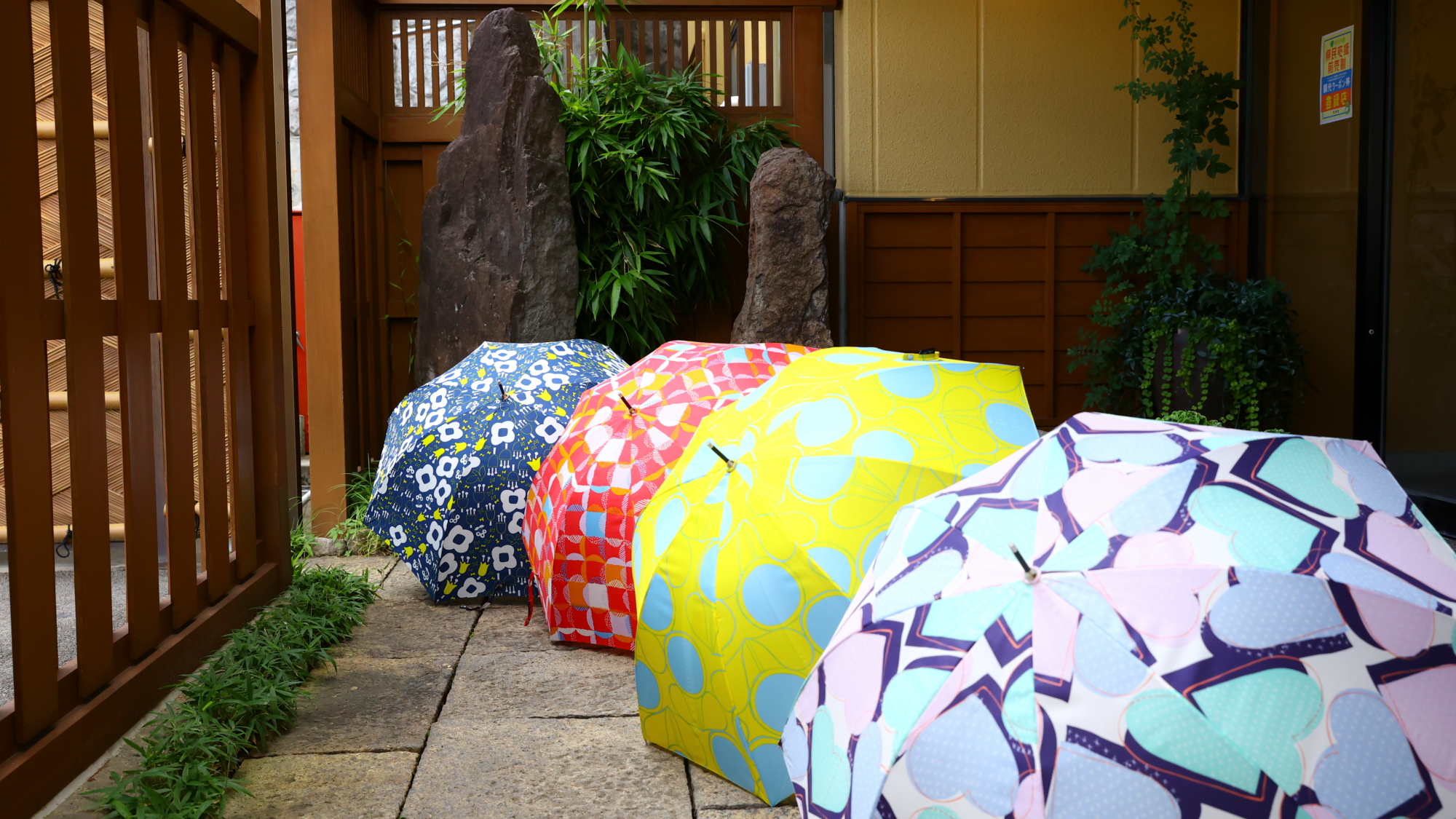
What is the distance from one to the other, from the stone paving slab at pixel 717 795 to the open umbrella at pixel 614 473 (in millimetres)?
646

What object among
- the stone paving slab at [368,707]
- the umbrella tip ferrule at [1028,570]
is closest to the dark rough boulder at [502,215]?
the stone paving slab at [368,707]

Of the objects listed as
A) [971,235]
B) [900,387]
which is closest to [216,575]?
[900,387]

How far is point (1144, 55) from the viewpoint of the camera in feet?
17.9

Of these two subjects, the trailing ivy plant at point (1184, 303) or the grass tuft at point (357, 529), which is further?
the trailing ivy plant at point (1184, 303)

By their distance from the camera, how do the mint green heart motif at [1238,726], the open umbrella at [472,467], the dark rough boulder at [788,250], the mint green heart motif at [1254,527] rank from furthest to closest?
the dark rough boulder at [788,250] < the open umbrella at [472,467] < the mint green heart motif at [1254,527] < the mint green heart motif at [1238,726]

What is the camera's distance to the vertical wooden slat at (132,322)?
2205 mm

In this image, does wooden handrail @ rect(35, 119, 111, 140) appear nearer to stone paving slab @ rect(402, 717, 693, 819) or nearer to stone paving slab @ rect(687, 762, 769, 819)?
stone paving slab @ rect(402, 717, 693, 819)

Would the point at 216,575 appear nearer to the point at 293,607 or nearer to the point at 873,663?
the point at 293,607

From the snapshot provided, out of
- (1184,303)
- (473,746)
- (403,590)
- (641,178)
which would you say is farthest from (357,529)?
(1184,303)

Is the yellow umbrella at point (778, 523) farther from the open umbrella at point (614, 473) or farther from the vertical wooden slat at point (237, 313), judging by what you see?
the vertical wooden slat at point (237, 313)

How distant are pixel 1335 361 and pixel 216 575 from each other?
4.92 m

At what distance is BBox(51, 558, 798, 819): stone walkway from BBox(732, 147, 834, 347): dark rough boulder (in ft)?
7.82

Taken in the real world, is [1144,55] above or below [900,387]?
above

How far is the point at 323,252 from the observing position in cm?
429
